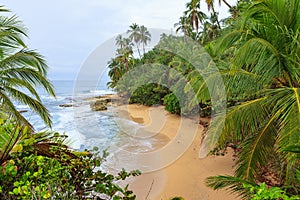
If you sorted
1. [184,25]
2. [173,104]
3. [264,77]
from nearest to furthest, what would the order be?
1. [264,77]
2. [173,104]
3. [184,25]

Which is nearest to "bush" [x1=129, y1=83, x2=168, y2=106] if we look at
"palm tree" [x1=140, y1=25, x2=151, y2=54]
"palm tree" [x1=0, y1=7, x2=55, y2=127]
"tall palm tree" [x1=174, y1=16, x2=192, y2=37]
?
"tall palm tree" [x1=174, y1=16, x2=192, y2=37]

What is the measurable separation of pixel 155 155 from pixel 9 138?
7.11 m

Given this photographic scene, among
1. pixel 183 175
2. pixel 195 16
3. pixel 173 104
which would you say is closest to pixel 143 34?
pixel 195 16

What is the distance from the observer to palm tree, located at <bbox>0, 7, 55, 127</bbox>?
4.28 meters

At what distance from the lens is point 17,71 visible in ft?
14.5

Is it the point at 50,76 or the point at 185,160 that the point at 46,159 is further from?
the point at 185,160

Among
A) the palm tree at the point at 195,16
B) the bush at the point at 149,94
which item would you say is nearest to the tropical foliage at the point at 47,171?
the bush at the point at 149,94

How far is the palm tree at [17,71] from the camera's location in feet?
14.0

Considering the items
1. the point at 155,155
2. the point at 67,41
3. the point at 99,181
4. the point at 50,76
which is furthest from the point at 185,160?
the point at 67,41

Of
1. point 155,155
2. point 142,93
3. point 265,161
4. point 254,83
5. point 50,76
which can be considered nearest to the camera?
point 265,161

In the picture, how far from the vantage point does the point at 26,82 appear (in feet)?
15.3

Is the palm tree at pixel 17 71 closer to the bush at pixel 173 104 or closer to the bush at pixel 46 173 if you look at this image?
the bush at pixel 46 173

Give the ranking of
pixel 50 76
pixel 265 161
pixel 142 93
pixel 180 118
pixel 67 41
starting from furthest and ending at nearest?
1. pixel 142 93
2. pixel 67 41
3. pixel 180 118
4. pixel 50 76
5. pixel 265 161

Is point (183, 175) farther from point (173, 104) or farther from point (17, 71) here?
point (173, 104)
